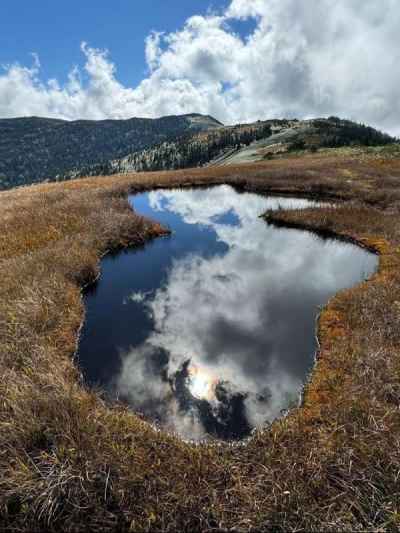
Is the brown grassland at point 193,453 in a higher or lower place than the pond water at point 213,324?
higher

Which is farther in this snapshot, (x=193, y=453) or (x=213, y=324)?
(x=213, y=324)

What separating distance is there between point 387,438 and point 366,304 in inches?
272

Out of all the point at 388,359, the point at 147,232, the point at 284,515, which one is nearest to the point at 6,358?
the point at 284,515

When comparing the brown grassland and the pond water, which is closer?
the brown grassland

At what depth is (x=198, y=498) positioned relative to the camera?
5508 millimetres

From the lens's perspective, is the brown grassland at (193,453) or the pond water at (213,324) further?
the pond water at (213,324)

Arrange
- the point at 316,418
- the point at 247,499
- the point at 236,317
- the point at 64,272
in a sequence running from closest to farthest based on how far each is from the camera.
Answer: the point at 247,499 → the point at 316,418 → the point at 236,317 → the point at 64,272

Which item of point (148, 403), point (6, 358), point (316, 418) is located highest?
point (6, 358)

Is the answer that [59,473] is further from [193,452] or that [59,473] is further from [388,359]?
[388,359]

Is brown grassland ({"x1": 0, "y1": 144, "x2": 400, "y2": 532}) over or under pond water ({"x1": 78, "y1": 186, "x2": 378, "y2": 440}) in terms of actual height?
over

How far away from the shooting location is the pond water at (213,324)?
919 centimetres

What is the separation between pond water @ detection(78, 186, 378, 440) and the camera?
30.1 feet

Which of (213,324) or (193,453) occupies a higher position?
(193,453)

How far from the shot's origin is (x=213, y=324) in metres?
13.1
